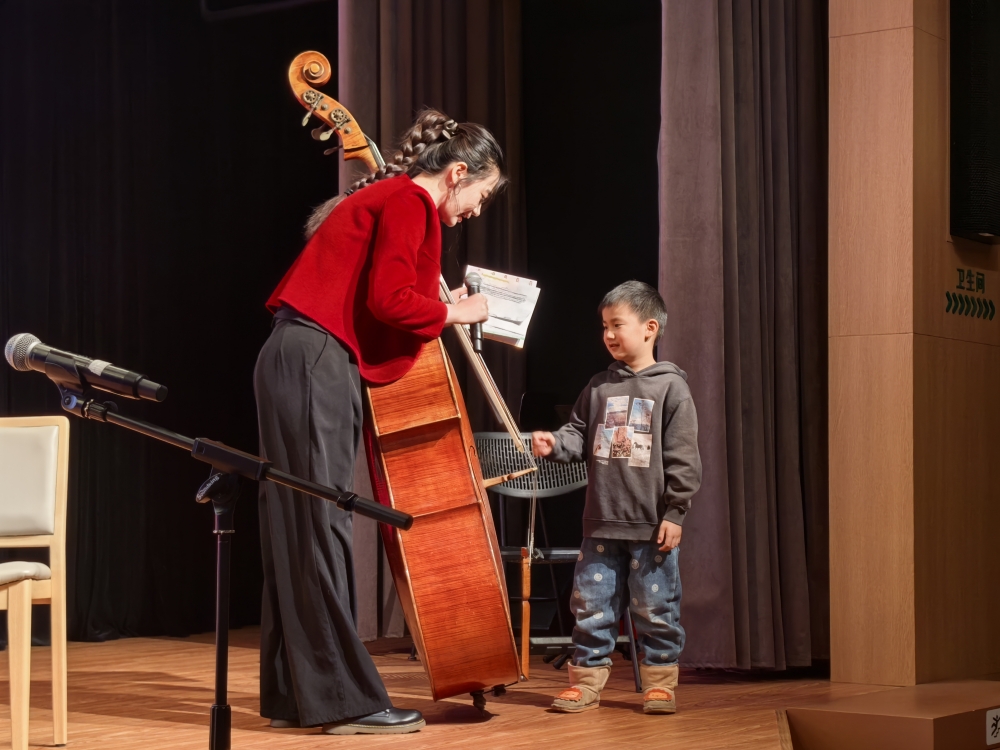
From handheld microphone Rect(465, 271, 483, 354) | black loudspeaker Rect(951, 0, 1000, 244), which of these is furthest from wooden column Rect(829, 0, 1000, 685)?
handheld microphone Rect(465, 271, 483, 354)

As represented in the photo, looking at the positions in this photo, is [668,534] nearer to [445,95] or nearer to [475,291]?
[475,291]

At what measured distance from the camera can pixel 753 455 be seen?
362cm

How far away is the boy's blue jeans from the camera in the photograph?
3.04 metres

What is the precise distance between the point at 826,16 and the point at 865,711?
2.30 m

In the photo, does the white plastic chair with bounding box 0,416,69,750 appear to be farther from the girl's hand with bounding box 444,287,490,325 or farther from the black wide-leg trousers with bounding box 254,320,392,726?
the girl's hand with bounding box 444,287,490,325

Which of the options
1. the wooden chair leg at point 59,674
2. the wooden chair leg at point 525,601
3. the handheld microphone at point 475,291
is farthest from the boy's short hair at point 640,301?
the wooden chair leg at point 59,674

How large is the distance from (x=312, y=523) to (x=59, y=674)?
67 cm

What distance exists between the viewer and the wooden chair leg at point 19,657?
8.04ft

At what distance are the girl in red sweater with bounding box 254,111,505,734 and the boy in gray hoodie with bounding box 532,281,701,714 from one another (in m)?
0.56

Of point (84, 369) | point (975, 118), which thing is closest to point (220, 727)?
point (84, 369)

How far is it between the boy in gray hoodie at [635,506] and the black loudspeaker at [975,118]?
1.13 metres

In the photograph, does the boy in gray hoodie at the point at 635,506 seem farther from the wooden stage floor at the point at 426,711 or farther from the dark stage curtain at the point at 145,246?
the dark stage curtain at the point at 145,246

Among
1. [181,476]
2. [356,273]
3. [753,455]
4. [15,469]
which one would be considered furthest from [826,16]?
[181,476]

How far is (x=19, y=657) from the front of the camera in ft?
8.32
